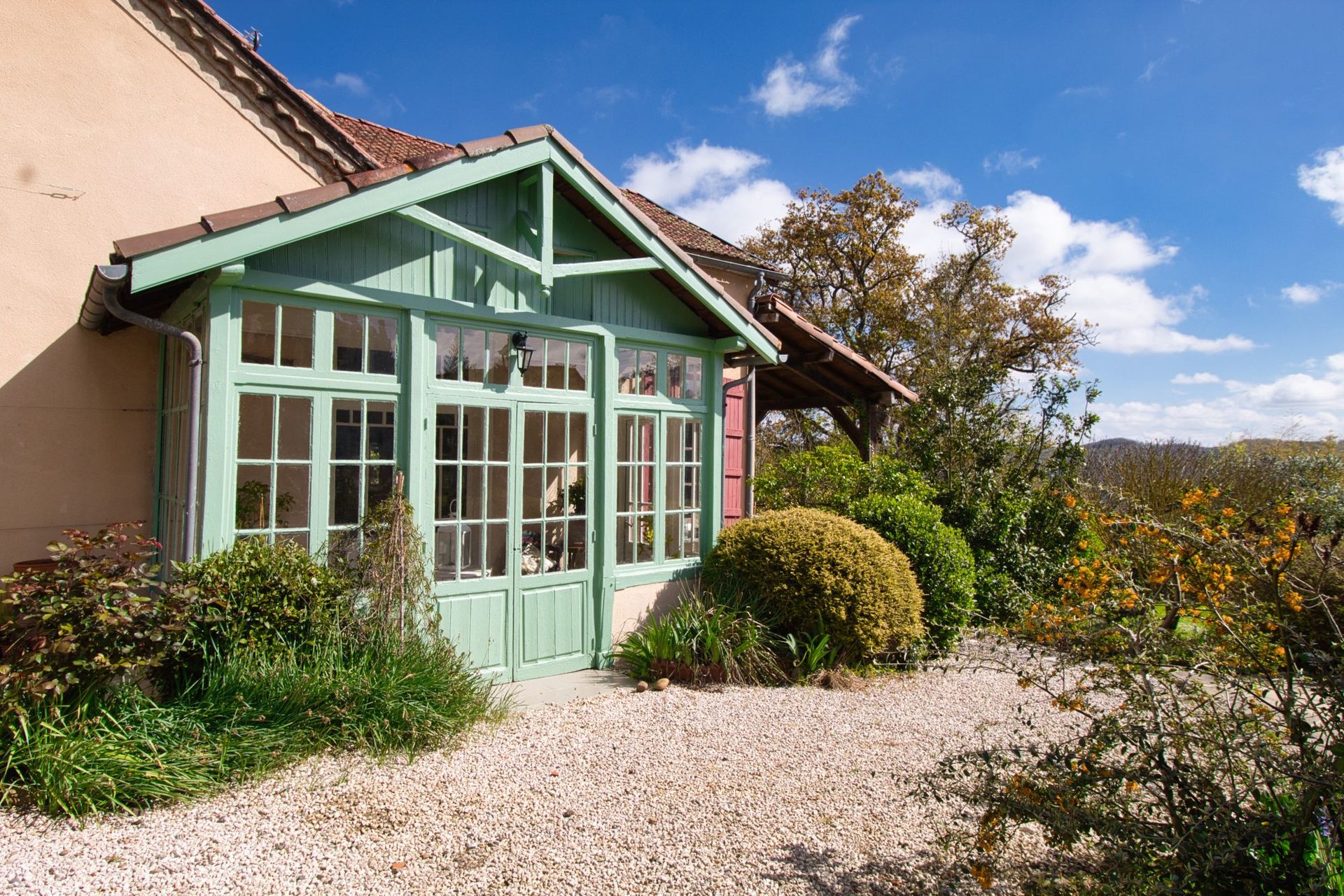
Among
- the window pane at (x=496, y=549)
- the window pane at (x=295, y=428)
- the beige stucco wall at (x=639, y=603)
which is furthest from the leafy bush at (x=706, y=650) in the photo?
the window pane at (x=295, y=428)

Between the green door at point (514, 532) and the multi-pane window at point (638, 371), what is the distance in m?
0.59

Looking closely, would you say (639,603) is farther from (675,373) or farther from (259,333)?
(259,333)

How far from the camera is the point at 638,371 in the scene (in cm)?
771

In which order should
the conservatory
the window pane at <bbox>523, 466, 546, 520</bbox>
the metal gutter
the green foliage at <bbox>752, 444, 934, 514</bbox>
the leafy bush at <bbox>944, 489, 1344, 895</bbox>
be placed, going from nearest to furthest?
1. the leafy bush at <bbox>944, 489, 1344, 895</bbox>
2. the metal gutter
3. the conservatory
4. the window pane at <bbox>523, 466, 546, 520</bbox>
5. the green foliage at <bbox>752, 444, 934, 514</bbox>

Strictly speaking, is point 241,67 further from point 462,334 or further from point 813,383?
point 813,383

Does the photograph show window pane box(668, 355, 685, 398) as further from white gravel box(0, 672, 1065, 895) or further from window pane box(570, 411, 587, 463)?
white gravel box(0, 672, 1065, 895)

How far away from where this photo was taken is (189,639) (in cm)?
478

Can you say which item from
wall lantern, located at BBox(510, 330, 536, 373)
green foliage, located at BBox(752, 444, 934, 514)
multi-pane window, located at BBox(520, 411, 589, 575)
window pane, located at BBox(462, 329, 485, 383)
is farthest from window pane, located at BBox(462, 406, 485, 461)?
green foliage, located at BBox(752, 444, 934, 514)

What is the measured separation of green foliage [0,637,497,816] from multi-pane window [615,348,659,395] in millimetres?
3121

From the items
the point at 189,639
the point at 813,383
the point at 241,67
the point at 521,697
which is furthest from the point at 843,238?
the point at 189,639

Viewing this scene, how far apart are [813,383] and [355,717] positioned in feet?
26.7

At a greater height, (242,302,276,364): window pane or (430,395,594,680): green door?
(242,302,276,364): window pane

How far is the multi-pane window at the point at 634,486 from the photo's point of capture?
754cm

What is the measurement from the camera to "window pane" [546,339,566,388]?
22.9ft
